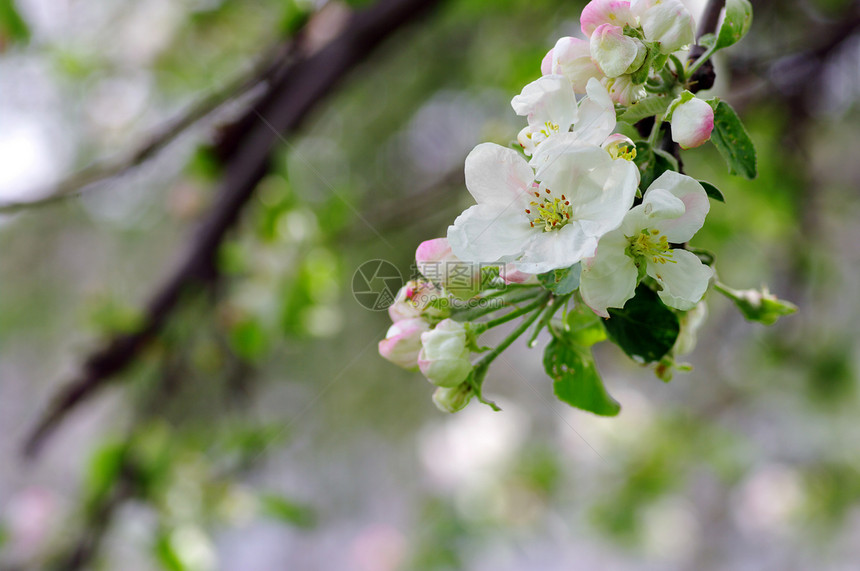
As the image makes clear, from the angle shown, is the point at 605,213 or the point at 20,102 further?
the point at 20,102

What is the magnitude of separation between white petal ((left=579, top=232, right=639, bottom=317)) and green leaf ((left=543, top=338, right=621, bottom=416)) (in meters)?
0.07

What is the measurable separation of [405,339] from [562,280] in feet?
0.32

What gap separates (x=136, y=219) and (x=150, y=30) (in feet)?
1.87

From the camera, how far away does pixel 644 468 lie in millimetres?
1418

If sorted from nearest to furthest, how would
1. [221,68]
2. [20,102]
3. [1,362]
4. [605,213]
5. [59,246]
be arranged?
[605,213]
[221,68]
[20,102]
[59,246]
[1,362]

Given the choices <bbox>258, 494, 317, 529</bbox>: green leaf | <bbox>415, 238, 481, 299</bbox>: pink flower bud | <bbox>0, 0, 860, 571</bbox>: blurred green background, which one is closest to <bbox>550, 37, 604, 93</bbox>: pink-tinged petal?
<bbox>415, 238, 481, 299</bbox>: pink flower bud

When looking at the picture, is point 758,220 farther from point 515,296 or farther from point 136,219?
point 136,219

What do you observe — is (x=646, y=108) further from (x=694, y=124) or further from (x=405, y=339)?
(x=405, y=339)

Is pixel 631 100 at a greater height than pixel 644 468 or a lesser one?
greater

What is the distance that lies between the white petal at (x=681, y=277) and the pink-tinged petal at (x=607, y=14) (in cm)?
12

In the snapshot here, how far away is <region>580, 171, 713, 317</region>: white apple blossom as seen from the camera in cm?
28

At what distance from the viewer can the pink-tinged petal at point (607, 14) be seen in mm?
322

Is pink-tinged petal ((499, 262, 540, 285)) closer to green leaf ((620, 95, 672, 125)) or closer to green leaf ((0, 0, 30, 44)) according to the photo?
green leaf ((620, 95, 672, 125))

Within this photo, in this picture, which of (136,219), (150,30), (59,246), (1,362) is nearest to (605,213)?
(150,30)
